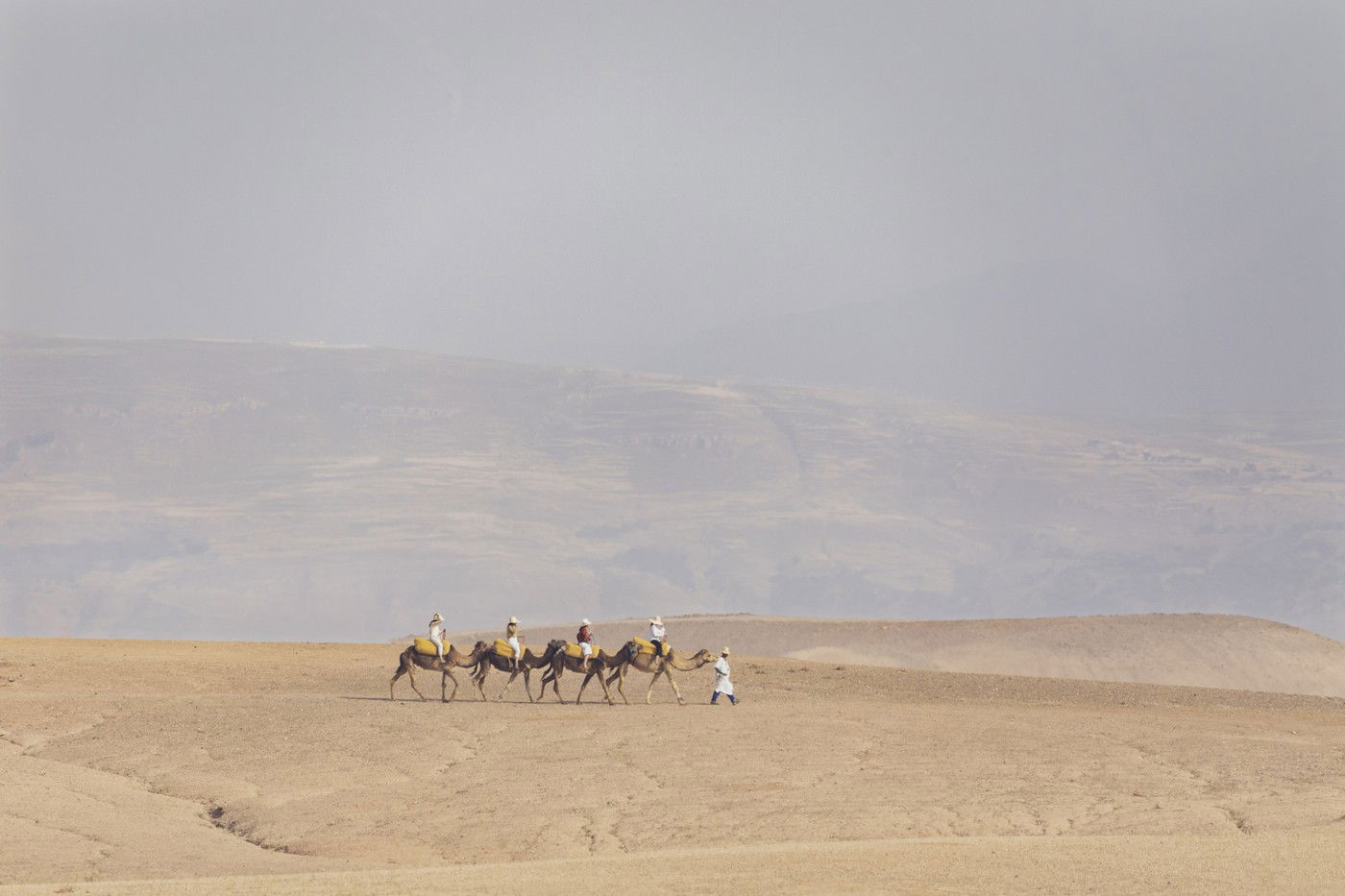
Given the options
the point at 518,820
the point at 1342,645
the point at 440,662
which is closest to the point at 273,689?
the point at 440,662

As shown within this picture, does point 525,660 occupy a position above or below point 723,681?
above

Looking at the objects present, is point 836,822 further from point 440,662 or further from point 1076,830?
point 440,662

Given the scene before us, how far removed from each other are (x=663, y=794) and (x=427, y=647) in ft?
34.5

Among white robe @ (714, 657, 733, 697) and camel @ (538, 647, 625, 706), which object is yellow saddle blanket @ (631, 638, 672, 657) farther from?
white robe @ (714, 657, 733, 697)

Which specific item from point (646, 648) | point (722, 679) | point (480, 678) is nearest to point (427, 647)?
point (480, 678)

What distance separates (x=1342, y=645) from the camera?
50.5 metres

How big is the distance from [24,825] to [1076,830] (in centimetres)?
1272

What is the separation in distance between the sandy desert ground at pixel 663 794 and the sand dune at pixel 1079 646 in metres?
14.2

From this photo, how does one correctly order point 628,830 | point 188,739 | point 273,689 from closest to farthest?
point 628,830, point 188,739, point 273,689

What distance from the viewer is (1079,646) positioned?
166ft

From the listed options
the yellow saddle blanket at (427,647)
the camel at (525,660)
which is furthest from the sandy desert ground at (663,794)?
the camel at (525,660)

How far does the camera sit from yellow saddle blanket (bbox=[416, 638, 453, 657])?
101 ft

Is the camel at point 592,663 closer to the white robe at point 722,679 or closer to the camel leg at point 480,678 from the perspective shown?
the camel leg at point 480,678

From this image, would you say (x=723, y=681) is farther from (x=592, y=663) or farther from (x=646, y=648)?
(x=592, y=663)
